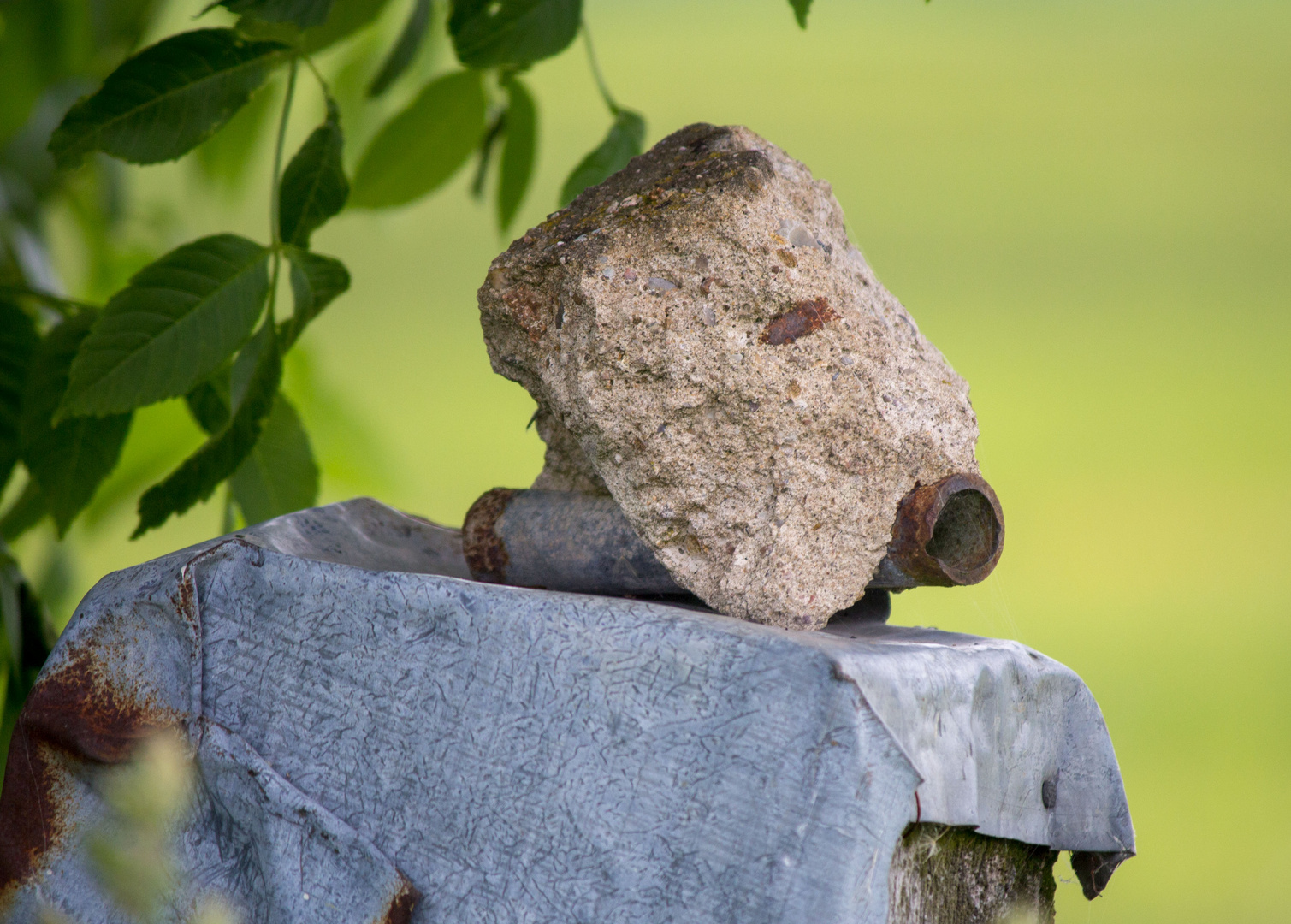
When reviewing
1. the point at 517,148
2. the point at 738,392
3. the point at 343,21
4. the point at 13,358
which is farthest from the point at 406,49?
the point at 738,392

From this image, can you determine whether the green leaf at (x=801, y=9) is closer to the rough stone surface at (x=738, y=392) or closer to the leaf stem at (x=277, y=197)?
the rough stone surface at (x=738, y=392)

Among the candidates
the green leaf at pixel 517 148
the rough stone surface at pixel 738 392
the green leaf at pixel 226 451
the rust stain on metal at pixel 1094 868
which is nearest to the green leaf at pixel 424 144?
the green leaf at pixel 517 148

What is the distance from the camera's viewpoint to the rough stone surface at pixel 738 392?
3.23 ft

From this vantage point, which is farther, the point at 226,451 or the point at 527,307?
the point at 226,451

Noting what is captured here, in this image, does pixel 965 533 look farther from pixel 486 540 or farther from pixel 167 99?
pixel 167 99

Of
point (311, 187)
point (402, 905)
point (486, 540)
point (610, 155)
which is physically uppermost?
point (610, 155)

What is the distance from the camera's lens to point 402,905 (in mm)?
938

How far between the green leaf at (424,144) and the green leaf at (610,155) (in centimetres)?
21

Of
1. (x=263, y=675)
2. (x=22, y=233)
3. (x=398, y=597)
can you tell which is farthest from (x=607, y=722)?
(x=22, y=233)

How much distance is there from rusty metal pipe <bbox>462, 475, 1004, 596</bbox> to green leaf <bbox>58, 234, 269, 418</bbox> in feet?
1.10

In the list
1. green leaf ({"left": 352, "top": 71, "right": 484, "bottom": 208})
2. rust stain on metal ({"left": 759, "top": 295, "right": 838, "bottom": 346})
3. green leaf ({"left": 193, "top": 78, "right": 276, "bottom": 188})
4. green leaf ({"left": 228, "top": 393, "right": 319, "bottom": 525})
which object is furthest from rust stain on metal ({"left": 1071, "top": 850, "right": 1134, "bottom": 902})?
green leaf ({"left": 193, "top": 78, "right": 276, "bottom": 188})

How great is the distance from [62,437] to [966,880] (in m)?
1.10

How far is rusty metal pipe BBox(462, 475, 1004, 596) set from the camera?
102 centimetres

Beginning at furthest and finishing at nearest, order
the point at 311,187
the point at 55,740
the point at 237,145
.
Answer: the point at 237,145 → the point at 311,187 → the point at 55,740
